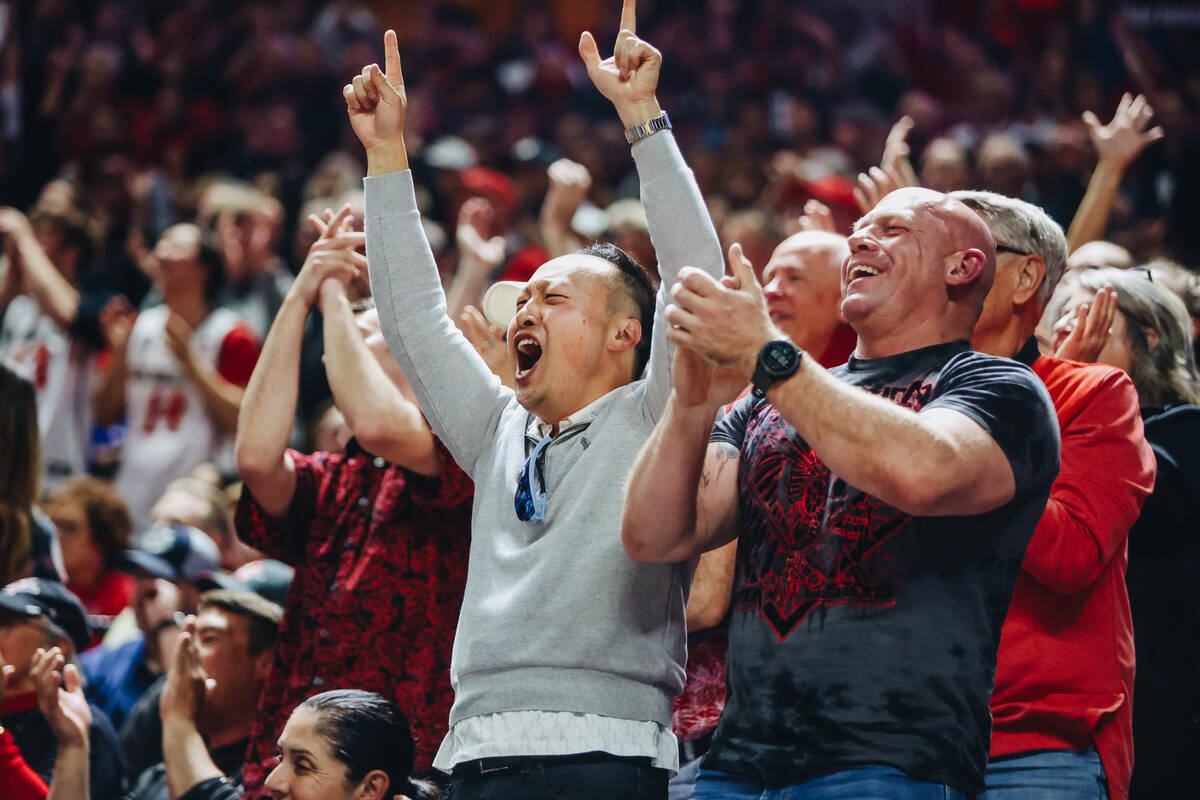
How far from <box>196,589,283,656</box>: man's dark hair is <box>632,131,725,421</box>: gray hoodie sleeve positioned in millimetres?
2035

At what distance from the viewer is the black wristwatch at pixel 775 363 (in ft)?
6.46

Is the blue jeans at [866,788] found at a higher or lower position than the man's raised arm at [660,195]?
lower

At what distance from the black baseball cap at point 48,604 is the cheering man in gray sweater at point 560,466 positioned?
71.9 inches

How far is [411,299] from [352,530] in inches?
30.9

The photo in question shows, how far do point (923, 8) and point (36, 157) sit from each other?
617 cm

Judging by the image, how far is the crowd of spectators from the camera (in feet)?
10.1

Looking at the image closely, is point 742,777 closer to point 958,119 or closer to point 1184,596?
point 1184,596

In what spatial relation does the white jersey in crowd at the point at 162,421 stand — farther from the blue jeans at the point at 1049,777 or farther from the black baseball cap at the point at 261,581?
the blue jeans at the point at 1049,777

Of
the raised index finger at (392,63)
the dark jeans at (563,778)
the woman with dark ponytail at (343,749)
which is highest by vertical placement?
the raised index finger at (392,63)

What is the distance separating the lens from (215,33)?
10578 mm

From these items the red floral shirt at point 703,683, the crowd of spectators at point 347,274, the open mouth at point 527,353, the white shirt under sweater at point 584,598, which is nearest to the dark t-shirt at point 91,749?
the crowd of spectators at point 347,274

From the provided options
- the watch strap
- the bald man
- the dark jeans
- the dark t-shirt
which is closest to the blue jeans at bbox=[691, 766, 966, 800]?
the bald man

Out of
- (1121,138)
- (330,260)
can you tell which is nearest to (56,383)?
(330,260)

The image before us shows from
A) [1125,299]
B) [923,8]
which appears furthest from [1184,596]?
[923,8]
